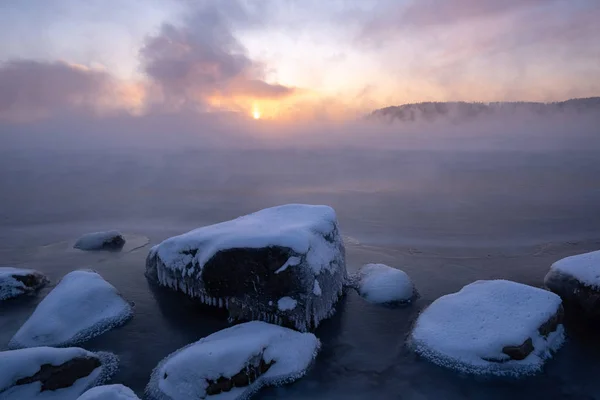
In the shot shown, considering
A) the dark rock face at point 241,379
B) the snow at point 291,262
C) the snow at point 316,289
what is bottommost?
the dark rock face at point 241,379

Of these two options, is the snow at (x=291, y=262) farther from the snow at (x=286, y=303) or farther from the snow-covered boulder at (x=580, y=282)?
the snow-covered boulder at (x=580, y=282)

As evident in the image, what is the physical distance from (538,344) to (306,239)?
569 cm

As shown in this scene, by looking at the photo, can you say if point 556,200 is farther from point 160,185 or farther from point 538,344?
point 160,185

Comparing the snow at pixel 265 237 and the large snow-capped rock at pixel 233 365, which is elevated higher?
the snow at pixel 265 237

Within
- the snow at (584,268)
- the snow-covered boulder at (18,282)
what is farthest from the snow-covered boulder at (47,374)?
the snow at (584,268)

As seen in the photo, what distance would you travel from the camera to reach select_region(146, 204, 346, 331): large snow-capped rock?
9.63 meters

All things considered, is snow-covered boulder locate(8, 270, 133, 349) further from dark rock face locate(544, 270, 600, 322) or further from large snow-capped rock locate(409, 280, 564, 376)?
dark rock face locate(544, 270, 600, 322)

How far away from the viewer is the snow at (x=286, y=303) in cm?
948

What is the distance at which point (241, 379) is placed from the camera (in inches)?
294

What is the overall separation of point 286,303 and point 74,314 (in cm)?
538

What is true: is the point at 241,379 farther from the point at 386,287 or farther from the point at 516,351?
the point at 516,351

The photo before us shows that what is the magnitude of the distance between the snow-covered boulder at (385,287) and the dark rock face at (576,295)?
3.98 m

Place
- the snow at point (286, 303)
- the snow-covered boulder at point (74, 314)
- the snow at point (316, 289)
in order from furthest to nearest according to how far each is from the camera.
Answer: the snow at point (316, 289) → the snow at point (286, 303) → the snow-covered boulder at point (74, 314)

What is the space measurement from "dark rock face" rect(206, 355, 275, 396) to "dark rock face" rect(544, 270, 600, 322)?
8.35 metres
